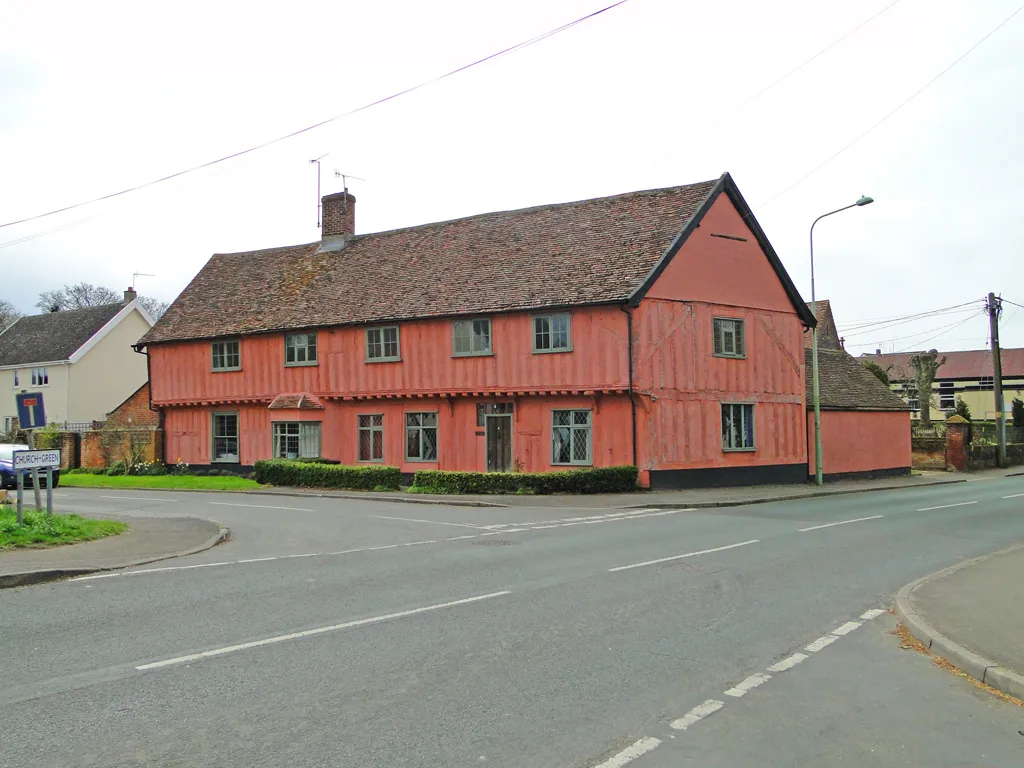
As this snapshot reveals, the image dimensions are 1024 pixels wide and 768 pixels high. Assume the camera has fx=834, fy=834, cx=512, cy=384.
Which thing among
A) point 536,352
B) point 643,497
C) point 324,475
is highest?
point 536,352

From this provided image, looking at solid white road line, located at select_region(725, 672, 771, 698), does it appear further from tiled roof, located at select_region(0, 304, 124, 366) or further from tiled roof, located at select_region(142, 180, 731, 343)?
tiled roof, located at select_region(0, 304, 124, 366)

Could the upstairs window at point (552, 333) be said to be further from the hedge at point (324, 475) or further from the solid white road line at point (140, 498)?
the solid white road line at point (140, 498)

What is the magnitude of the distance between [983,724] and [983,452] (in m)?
41.7

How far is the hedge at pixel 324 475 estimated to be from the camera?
26.4 metres

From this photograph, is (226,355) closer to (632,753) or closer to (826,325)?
(632,753)

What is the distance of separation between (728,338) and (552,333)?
20.2ft

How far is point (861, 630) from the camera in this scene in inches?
323

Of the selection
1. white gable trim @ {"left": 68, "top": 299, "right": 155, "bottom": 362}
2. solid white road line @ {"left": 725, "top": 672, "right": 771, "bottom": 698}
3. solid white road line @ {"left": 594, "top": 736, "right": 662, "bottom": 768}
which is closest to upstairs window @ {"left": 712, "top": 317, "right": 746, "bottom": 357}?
solid white road line @ {"left": 725, "top": 672, "right": 771, "bottom": 698}

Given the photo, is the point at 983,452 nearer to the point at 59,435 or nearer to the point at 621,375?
the point at 621,375

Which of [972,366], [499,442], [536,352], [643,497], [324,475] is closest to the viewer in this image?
[643,497]

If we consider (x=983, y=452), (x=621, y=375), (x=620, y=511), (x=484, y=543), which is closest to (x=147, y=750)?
(x=484, y=543)

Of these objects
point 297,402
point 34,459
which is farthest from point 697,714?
point 297,402

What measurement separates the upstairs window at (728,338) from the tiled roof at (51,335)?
38485 mm

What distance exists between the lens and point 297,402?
31.0 m
